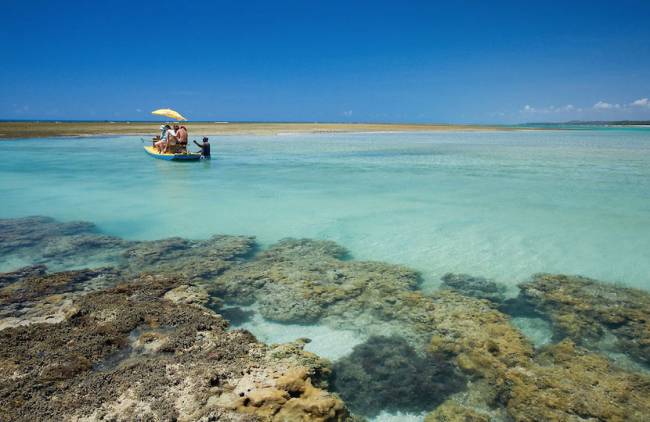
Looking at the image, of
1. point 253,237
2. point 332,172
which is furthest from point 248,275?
point 332,172

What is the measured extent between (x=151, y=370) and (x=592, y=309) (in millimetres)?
5885

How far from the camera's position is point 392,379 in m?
4.19

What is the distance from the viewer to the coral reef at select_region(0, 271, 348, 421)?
324 cm

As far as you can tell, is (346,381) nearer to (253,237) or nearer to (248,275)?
(248,275)

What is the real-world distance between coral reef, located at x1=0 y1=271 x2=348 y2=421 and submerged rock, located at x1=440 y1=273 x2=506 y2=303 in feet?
10.2

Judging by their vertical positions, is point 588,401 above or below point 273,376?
below

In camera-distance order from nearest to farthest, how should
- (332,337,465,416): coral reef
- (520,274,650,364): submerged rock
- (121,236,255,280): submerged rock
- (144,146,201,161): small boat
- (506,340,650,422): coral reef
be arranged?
(506,340,650,422): coral reef, (332,337,465,416): coral reef, (520,274,650,364): submerged rock, (121,236,255,280): submerged rock, (144,146,201,161): small boat

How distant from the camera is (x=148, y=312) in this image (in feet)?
16.1

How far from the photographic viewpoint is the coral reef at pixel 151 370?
3.24 m

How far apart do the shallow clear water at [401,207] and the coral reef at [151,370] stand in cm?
393

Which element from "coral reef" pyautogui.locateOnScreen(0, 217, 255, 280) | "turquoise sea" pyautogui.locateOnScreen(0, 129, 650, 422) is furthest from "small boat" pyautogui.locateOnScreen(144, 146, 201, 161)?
"coral reef" pyautogui.locateOnScreen(0, 217, 255, 280)

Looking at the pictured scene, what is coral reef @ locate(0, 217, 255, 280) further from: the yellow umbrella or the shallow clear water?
the yellow umbrella

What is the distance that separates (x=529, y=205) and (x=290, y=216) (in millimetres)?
7544

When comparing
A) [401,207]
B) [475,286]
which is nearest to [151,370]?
[475,286]
